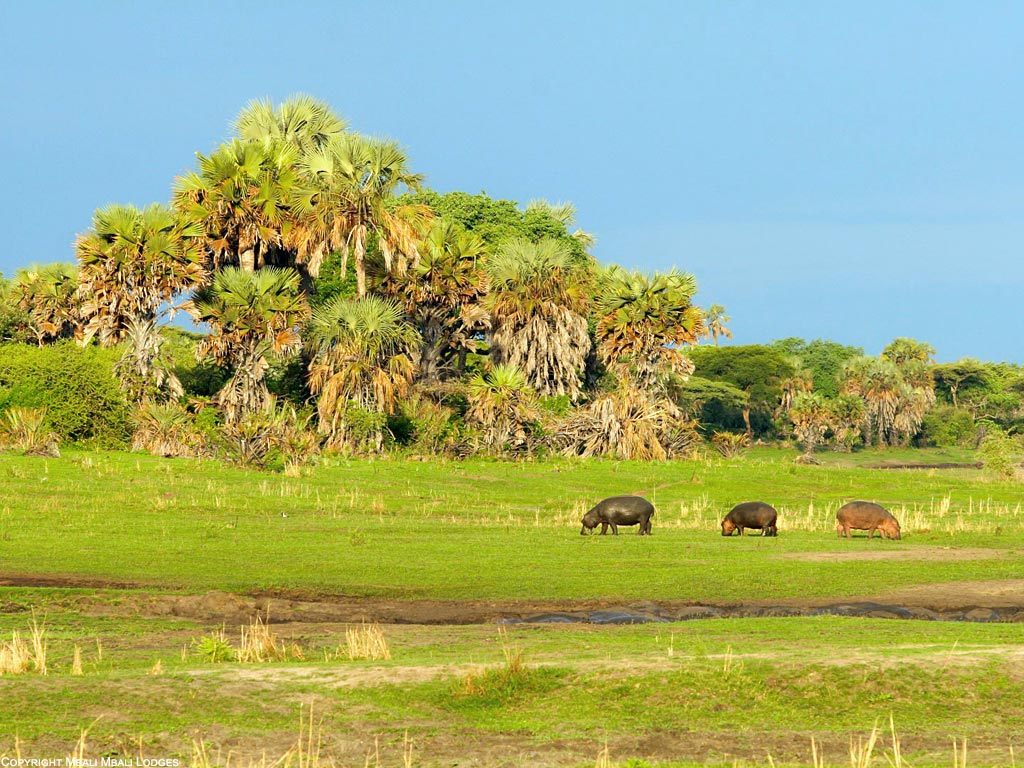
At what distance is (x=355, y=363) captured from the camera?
49188 millimetres

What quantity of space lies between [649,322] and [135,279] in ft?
66.9

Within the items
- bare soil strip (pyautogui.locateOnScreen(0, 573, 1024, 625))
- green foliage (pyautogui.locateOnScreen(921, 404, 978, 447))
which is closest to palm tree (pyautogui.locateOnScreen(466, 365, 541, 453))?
bare soil strip (pyautogui.locateOnScreen(0, 573, 1024, 625))

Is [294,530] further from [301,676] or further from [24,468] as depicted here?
[301,676]

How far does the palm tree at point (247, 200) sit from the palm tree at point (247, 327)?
2773 mm

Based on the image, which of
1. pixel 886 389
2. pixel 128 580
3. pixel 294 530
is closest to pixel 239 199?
pixel 294 530

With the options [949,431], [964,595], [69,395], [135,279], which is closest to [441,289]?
[135,279]

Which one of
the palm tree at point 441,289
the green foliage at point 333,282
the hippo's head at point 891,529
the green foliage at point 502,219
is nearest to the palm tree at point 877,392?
the green foliage at point 502,219

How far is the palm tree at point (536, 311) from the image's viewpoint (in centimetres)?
5653

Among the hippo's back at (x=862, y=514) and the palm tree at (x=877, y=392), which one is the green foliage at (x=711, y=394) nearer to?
the palm tree at (x=877, y=392)

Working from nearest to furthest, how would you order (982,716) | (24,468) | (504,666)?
(982,716), (504,666), (24,468)

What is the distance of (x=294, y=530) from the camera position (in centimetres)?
2947

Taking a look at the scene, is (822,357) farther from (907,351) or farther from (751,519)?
(751,519)

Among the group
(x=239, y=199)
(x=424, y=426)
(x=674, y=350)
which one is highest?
(x=239, y=199)

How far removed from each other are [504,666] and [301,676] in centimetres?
212
